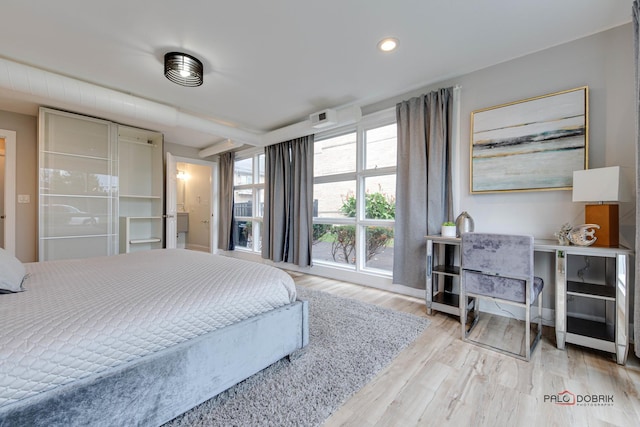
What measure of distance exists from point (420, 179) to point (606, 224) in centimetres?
146

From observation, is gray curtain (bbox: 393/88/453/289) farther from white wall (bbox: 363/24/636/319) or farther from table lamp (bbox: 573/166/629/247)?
table lamp (bbox: 573/166/629/247)

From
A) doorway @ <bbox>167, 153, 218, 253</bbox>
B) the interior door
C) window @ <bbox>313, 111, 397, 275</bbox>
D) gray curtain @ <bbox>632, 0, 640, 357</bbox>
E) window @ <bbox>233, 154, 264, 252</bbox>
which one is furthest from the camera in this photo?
doorway @ <bbox>167, 153, 218, 253</bbox>

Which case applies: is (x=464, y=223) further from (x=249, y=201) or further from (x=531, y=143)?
(x=249, y=201)

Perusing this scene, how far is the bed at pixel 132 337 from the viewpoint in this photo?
0.86m

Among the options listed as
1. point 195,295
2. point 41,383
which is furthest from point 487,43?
point 41,383

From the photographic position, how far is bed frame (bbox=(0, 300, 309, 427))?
866mm

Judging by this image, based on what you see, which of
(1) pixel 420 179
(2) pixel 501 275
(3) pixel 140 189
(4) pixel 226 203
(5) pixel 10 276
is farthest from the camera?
(4) pixel 226 203

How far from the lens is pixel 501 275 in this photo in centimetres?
192

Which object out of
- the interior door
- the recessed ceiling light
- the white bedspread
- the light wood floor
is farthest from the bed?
the interior door

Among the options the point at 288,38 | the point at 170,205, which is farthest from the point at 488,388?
the point at 170,205

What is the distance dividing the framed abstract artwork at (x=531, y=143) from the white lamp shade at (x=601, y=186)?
0.30 m

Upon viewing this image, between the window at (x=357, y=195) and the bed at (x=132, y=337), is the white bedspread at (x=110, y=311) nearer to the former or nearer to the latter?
the bed at (x=132, y=337)

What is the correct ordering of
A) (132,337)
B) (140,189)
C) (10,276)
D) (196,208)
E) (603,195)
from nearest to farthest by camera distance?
(132,337)
(10,276)
(603,195)
(140,189)
(196,208)

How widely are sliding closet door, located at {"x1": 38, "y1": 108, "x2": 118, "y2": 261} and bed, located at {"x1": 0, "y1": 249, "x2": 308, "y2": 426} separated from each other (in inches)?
91.8
